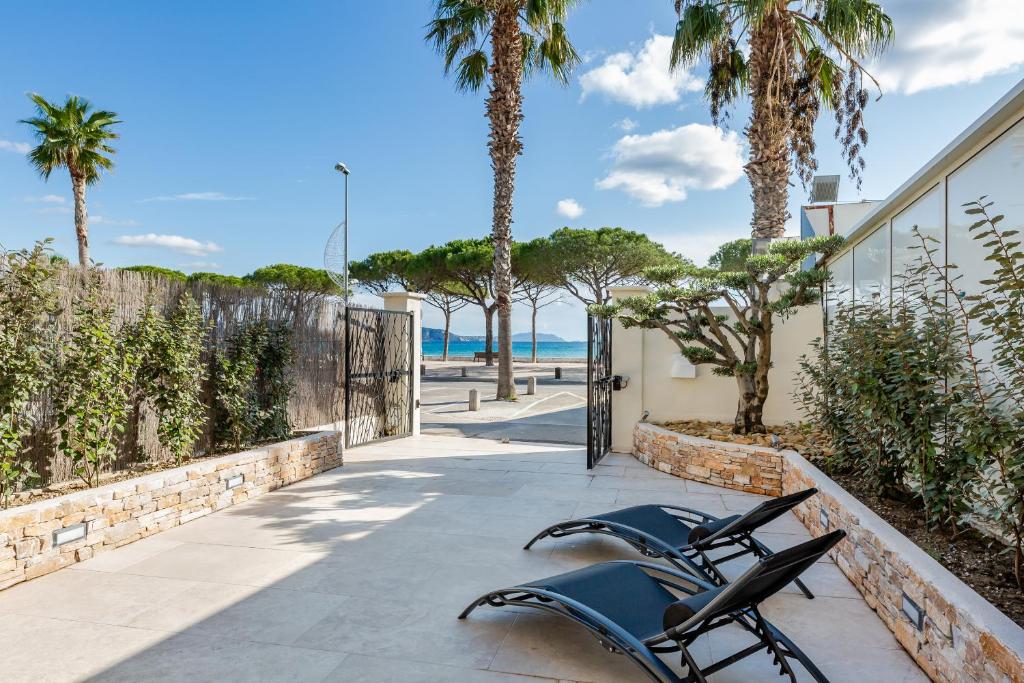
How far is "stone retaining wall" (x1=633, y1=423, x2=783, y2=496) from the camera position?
5.94 metres

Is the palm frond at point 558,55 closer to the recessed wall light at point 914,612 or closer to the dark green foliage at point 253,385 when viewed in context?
the dark green foliage at point 253,385

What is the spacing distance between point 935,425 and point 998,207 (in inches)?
53.9

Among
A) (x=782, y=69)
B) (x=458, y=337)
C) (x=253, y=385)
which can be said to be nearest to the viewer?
(x=253, y=385)

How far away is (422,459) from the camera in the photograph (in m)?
7.71

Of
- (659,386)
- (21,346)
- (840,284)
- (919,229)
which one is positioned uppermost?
(919,229)

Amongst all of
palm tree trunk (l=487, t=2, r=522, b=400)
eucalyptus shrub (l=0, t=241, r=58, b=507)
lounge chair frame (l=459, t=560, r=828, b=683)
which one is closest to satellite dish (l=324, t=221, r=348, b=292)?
palm tree trunk (l=487, t=2, r=522, b=400)

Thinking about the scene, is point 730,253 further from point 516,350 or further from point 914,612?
point 516,350

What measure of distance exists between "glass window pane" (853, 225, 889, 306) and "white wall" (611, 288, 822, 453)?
5.68 ft

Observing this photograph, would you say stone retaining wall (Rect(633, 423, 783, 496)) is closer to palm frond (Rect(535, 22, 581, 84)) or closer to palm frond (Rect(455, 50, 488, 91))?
palm frond (Rect(535, 22, 581, 84))

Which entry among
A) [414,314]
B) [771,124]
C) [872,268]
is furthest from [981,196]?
[414,314]

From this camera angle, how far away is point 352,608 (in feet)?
10.7

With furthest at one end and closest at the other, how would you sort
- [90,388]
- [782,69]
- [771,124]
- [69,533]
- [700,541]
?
[771,124] → [782,69] → [90,388] → [69,533] → [700,541]

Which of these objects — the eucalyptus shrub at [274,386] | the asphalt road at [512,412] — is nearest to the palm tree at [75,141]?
the asphalt road at [512,412]

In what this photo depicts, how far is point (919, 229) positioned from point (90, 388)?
671 centimetres
